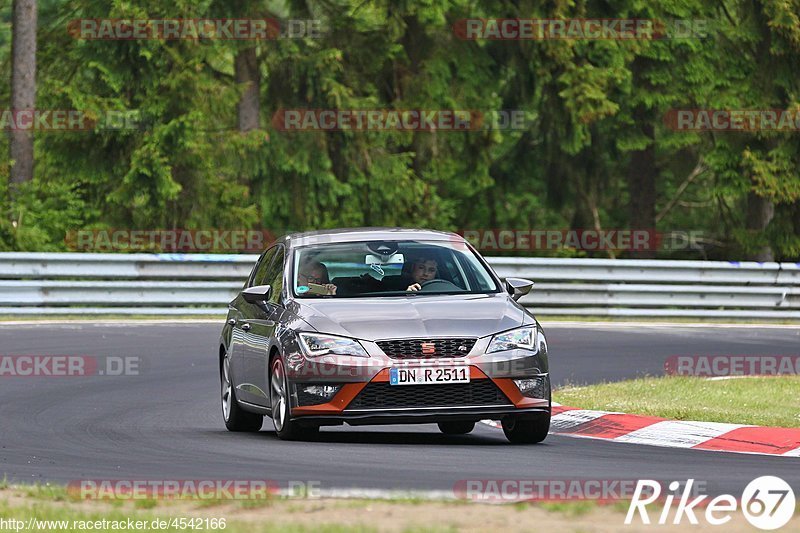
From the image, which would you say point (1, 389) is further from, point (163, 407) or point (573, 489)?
point (573, 489)

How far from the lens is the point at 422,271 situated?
42.1 ft

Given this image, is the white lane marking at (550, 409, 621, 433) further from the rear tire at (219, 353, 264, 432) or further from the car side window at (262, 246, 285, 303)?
the car side window at (262, 246, 285, 303)

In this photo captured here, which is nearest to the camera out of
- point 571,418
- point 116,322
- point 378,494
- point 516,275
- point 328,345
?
point 378,494

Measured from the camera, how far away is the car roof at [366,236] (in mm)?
13203

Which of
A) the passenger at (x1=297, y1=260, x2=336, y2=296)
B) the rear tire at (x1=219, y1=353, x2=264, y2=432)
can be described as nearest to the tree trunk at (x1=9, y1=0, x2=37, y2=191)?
the rear tire at (x1=219, y1=353, x2=264, y2=432)

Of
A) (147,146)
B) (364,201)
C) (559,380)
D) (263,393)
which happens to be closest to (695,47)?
(364,201)

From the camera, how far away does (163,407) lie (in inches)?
603

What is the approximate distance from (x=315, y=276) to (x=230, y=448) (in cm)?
170

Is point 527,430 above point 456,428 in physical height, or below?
above

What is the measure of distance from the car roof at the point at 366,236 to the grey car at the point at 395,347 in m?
0.10

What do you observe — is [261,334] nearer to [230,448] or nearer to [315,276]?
[315,276]

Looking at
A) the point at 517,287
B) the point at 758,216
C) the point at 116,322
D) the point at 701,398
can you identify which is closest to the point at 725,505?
the point at 517,287

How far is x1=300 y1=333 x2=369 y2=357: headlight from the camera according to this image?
11500 millimetres

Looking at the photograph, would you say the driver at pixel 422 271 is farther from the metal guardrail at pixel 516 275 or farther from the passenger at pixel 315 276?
the metal guardrail at pixel 516 275
